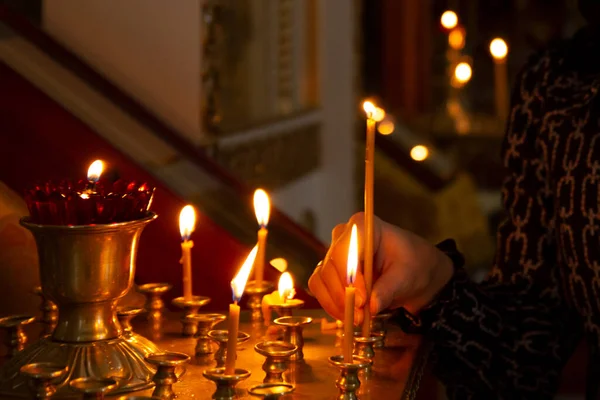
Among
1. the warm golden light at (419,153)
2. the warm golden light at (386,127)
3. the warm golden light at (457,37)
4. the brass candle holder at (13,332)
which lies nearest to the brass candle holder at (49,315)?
the brass candle holder at (13,332)

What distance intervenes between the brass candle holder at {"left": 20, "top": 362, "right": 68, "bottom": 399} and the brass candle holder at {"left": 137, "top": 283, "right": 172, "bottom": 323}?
348mm

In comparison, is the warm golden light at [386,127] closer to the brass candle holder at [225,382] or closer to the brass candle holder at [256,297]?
the brass candle holder at [256,297]

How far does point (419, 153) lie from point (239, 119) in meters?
1.65

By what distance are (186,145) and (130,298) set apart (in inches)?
17.3

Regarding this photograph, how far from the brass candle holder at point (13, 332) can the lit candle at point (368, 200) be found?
1.08ft

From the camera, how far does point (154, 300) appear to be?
1.13 metres

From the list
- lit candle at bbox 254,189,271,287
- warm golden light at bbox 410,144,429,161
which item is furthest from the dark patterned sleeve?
warm golden light at bbox 410,144,429,161

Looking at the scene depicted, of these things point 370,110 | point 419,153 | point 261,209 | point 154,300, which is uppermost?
point 370,110

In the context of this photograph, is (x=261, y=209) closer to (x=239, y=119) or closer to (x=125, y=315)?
(x=125, y=315)

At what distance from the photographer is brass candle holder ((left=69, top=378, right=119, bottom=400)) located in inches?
27.6

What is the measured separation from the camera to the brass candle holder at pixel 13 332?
941 millimetres

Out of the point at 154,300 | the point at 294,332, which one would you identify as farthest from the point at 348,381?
the point at 154,300

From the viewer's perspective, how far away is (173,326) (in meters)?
1.10

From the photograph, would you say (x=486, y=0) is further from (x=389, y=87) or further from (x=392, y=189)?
(x=392, y=189)
